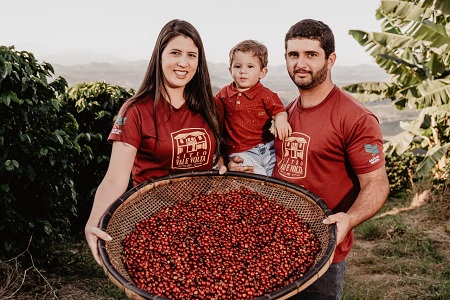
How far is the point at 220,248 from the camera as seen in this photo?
237 cm

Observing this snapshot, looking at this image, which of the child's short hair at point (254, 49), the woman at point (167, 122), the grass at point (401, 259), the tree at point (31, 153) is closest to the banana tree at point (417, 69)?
the grass at point (401, 259)

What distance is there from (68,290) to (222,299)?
3.03 m

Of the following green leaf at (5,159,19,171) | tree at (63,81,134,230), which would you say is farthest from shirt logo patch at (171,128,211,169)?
tree at (63,81,134,230)

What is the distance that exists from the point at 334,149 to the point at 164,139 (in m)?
1.01

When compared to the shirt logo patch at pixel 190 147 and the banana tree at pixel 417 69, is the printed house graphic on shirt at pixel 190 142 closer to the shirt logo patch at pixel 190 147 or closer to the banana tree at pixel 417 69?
the shirt logo patch at pixel 190 147

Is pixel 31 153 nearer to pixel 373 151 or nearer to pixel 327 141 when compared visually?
pixel 327 141

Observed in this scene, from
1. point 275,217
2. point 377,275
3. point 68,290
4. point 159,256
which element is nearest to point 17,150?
point 68,290

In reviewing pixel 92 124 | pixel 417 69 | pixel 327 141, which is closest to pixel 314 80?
pixel 327 141

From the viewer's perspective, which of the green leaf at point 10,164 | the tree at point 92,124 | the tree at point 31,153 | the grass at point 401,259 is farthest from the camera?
the tree at point 92,124

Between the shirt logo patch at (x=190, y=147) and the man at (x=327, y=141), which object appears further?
the shirt logo patch at (x=190, y=147)

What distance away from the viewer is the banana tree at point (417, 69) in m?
7.14

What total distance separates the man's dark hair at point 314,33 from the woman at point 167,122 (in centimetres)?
60

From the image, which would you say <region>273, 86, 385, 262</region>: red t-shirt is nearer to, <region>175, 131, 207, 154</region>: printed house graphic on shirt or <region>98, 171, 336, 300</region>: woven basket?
<region>98, 171, 336, 300</region>: woven basket

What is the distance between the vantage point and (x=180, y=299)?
2027 mm
